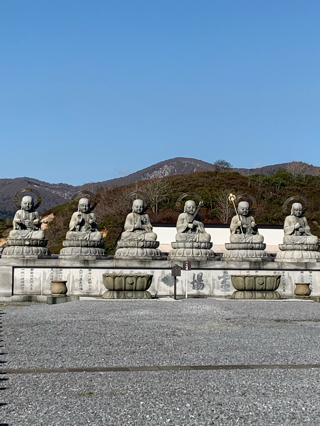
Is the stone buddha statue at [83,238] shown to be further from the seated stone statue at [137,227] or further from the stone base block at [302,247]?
the stone base block at [302,247]

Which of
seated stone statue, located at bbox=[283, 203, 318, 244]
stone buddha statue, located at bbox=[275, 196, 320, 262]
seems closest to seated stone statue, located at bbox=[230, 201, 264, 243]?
stone buddha statue, located at bbox=[275, 196, 320, 262]

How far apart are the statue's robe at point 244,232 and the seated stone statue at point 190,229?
3.79 feet

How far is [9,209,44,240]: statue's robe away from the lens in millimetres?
22422

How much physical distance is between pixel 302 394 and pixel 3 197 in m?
172

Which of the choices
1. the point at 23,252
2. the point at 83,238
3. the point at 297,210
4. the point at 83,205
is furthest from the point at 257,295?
the point at 23,252

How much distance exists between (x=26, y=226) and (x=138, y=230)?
4.24 meters

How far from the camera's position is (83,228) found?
23.1 meters

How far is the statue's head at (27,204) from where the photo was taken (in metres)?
23.0

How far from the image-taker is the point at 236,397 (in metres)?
7.29

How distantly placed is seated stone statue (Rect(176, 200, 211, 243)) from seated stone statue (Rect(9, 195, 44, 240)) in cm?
527

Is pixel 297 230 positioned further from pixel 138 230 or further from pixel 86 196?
pixel 86 196

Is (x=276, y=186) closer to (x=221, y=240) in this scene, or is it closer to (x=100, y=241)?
(x=221, y=240)

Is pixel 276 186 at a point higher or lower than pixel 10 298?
higher

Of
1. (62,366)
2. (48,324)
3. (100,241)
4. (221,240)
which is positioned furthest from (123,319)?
(221,240)
